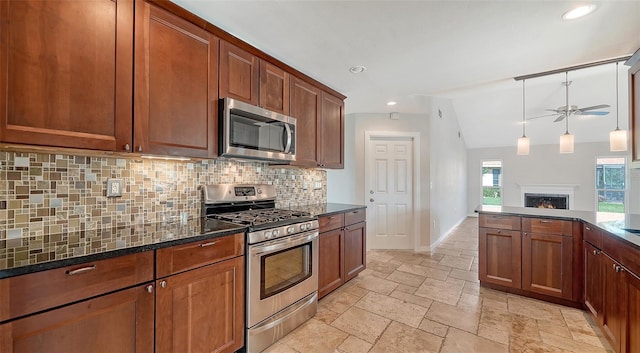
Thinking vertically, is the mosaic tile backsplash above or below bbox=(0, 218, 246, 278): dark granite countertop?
above

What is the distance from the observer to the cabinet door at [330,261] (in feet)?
8.66

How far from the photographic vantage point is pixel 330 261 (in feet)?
9.08

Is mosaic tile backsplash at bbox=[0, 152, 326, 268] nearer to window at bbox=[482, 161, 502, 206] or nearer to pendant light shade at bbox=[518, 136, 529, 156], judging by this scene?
pendant light shade at bbox=[518, 136, 529, 156]

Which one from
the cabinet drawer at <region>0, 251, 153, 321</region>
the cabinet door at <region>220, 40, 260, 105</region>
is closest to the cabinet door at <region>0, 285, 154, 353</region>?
the cabinet drawer at <region>0, 251, 153, 321</region>

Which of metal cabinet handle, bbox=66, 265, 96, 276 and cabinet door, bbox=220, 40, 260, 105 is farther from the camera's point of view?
cabinet door, bbox=220, 40, 260, 105

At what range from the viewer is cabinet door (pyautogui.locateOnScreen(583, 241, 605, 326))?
2.11 metres

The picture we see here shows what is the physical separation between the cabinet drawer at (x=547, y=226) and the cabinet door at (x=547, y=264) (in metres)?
0.04

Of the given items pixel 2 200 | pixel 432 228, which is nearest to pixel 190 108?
pixel 2 200

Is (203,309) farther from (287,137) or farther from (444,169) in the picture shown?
(444,169)

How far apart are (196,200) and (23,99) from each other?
1.17 m

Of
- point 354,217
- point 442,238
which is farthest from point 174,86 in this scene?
point 442,238

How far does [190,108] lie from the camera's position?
5.94 ft

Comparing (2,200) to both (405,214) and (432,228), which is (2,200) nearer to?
(405,214)

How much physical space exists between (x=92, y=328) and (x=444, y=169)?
18.7ft
